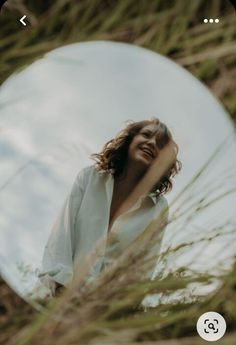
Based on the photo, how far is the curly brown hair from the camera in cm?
104

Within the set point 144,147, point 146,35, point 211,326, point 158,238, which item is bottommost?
point 211,326

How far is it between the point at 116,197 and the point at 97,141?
102 millimetres

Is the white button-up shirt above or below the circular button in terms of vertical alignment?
above

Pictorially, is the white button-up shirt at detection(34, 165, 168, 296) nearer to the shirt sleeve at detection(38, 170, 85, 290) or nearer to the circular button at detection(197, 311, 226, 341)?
the shirt sleeve at detection(38, 170, 85, 290)

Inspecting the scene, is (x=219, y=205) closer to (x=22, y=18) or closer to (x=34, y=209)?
(x=34, y=209)

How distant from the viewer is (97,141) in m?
1.05

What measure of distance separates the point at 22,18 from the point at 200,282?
564mm

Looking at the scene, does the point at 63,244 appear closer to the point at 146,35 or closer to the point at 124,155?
the point at 124,155

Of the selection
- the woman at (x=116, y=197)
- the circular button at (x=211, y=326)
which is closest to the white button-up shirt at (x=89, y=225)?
the woman at (x=116, y=197)

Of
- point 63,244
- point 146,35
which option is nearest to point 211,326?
point 63,244

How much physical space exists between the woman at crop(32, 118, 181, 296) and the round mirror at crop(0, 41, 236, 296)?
0.05 feet

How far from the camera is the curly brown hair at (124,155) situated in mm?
1045

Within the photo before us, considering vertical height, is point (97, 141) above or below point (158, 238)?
above

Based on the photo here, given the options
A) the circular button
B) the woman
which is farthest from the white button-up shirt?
the circular button
